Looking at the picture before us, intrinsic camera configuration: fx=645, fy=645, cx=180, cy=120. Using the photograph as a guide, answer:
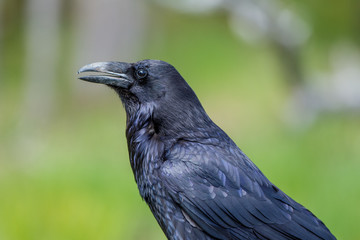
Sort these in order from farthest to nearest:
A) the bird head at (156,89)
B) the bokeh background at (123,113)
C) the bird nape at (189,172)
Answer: the bokeh background at (123,113)
the bird head at (156,89)
the bird nape at (189,172)

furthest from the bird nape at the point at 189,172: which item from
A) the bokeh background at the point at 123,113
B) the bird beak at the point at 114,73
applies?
the bokeh background at the point at 123,113

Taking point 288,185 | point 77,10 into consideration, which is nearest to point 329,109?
point 288,185

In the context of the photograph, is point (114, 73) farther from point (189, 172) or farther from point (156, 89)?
point (189, 172)

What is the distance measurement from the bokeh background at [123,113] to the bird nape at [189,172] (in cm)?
239

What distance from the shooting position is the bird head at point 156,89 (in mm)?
3377

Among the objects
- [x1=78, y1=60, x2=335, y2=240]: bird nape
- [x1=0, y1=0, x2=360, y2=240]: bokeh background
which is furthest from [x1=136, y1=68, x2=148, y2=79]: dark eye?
[x1=0, y1=0, x2=360, y2=240]: bokeh background

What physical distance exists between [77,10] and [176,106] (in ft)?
38.8

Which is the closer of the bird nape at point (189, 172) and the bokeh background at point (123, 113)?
the bird nape at point (189, 172)

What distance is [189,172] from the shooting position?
3.20 metres

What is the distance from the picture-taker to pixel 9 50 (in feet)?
49.1

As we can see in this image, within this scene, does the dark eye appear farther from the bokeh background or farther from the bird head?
the bokeh background

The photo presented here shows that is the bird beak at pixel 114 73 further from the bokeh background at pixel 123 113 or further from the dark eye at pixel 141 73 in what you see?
the bokeh background at pixel 123 113

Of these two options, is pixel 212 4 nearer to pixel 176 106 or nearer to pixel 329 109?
pixel 329 109

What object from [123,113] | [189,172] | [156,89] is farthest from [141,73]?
[123,113]
